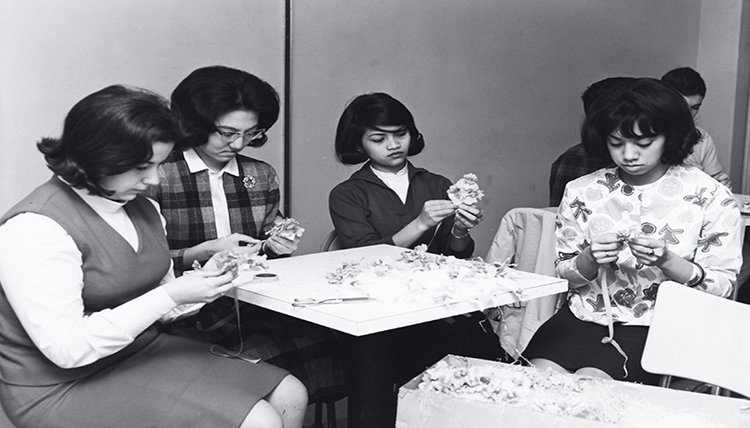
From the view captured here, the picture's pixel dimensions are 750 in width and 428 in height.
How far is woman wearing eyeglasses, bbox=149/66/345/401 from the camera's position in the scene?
2.54 meters

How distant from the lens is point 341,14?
13.9 feet

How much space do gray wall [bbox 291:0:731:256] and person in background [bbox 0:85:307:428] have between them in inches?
83.3

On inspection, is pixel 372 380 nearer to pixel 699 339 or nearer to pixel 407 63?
pixel 699 339

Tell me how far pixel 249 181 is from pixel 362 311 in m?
1.16

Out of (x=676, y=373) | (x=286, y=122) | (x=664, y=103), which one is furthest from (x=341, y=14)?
(x=676, y=373)

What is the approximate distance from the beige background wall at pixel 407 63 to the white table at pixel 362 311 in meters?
1.45

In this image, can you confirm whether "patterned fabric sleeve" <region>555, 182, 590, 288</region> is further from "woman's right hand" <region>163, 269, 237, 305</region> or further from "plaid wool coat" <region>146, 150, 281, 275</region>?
"woman's right hand" <region>163, 269, 237, 305</region>

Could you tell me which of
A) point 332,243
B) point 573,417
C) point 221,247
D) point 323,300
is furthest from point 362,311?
point 332,243

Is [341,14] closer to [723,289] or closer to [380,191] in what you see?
[380,191]

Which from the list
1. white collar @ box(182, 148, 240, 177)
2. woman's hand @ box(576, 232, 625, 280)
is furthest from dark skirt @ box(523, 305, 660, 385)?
white collar @ box(182, 148, 240, 177)

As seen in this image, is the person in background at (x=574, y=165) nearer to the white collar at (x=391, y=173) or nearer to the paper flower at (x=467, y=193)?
the white collar at (x=391, y=173)

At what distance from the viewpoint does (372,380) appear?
88.9 inches

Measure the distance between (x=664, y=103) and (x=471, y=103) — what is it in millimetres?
2602

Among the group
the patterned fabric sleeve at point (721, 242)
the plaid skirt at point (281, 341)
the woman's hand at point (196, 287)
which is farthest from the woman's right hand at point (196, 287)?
the patterned fabric sleeve at point (721, 242)
